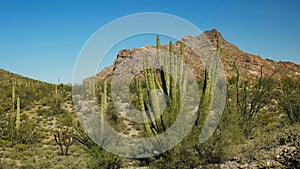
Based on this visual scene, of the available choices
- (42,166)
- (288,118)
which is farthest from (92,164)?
(288,118)

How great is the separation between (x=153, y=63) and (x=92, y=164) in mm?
3790

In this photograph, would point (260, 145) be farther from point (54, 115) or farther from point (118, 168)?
point (54, 115)

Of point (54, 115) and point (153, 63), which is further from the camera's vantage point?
point (54, 115)

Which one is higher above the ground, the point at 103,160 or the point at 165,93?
the point at 165,93

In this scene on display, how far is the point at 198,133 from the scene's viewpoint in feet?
31.9

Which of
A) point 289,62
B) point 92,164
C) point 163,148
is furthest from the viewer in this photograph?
point 289,62

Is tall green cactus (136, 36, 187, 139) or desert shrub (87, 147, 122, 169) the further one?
desert shrub (87, 147, 122, 169)

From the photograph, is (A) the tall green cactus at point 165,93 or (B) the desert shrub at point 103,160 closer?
(A) the tall green cactus at point 165,93

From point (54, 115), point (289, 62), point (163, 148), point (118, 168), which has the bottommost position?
point (118, 168)

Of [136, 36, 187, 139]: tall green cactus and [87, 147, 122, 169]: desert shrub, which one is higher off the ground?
[136, 36, 187, 139]: tall green cactus

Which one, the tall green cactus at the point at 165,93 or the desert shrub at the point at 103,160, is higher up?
the tall green cactus at the point at 165,93

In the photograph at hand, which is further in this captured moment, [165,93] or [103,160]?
[103,160]

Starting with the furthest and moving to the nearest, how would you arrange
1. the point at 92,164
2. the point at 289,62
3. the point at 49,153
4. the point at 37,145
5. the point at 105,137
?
the point at 289,62
the point at 37,145
the point at 49,153
the point at 105,137
the point at 92,164

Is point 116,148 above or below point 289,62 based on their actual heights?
below
